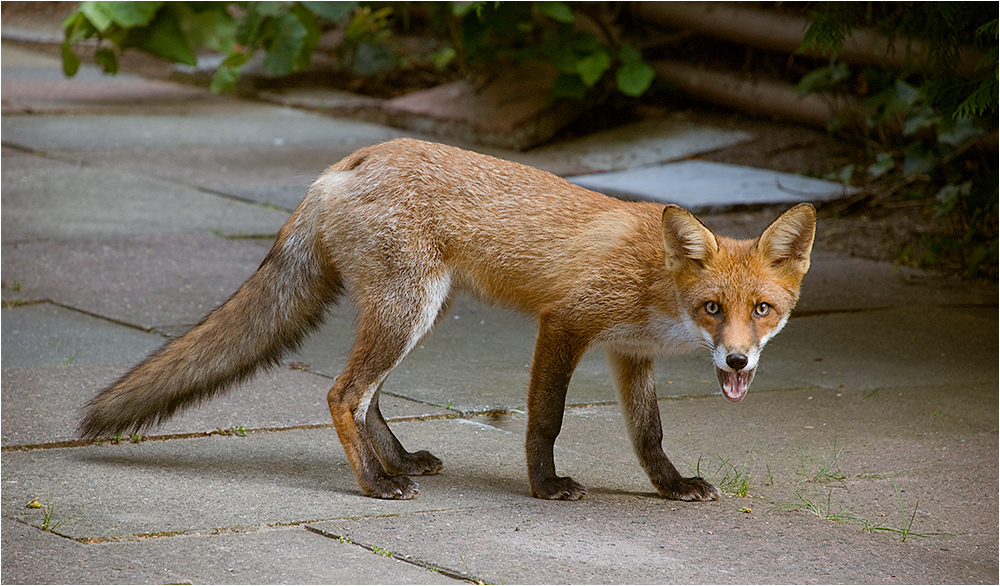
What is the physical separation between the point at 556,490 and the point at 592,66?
6.70 meters

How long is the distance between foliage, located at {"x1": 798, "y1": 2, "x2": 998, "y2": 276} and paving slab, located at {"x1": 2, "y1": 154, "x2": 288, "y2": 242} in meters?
4.30

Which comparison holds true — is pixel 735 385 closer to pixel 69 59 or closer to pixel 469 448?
pixel 469 448

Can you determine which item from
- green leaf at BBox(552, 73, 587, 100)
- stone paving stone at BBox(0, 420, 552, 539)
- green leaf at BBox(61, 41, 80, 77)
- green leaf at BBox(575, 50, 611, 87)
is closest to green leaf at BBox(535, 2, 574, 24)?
green leaf at BBox(575, 50, 611, 87)

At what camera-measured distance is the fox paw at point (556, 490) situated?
13.4ft

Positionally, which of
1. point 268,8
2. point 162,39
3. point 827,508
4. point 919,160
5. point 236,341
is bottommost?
point 827,508

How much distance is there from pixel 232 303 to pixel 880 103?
255 inches

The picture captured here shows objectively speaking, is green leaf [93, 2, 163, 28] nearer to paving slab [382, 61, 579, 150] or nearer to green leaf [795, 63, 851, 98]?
paving slab [382, 61, 579, 150]

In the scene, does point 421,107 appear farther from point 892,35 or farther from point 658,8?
point 892,35

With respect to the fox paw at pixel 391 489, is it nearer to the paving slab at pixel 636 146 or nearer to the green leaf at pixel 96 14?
the paving slab at pixel 636 146

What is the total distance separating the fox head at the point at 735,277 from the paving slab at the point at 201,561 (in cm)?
128

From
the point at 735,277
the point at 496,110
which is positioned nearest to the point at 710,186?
the point at 496,110

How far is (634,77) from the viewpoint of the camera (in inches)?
410

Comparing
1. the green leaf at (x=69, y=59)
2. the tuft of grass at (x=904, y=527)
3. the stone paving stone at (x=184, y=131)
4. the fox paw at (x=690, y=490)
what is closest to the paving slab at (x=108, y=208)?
the stone paving stone at (x=184, y=131)

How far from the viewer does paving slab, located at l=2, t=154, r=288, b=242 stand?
7.83 meters
